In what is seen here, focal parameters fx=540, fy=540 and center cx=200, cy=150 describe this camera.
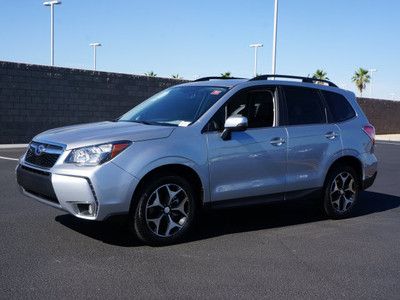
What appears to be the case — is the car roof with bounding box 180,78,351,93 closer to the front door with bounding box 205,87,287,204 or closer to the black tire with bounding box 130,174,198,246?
the front door with bounding box 205,87,287,204

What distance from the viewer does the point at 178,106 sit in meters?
6.38

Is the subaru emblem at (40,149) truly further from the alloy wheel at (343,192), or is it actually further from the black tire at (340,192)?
the alloy wheel at (343,192)

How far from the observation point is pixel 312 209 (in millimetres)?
8055

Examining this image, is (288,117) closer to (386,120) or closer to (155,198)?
(155,198)

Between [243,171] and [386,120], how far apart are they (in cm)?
3480

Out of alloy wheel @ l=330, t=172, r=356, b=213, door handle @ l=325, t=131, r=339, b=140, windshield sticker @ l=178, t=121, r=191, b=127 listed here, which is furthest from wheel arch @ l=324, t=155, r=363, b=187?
windshield sticker @ l=178, t=121, r=191, b=127

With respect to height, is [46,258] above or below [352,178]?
below

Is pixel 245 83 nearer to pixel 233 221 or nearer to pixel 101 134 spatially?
pixel 233 221

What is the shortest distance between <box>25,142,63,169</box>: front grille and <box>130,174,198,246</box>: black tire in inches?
36.7

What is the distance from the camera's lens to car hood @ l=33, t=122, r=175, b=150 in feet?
17.6

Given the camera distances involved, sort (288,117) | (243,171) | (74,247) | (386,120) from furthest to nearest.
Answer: (386,120), (288,117), (243,171), (74,247)

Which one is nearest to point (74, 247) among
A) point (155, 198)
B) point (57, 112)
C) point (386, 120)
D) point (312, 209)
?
point (155, 198)

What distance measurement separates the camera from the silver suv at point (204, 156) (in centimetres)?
529

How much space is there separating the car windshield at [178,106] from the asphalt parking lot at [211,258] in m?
1.33
